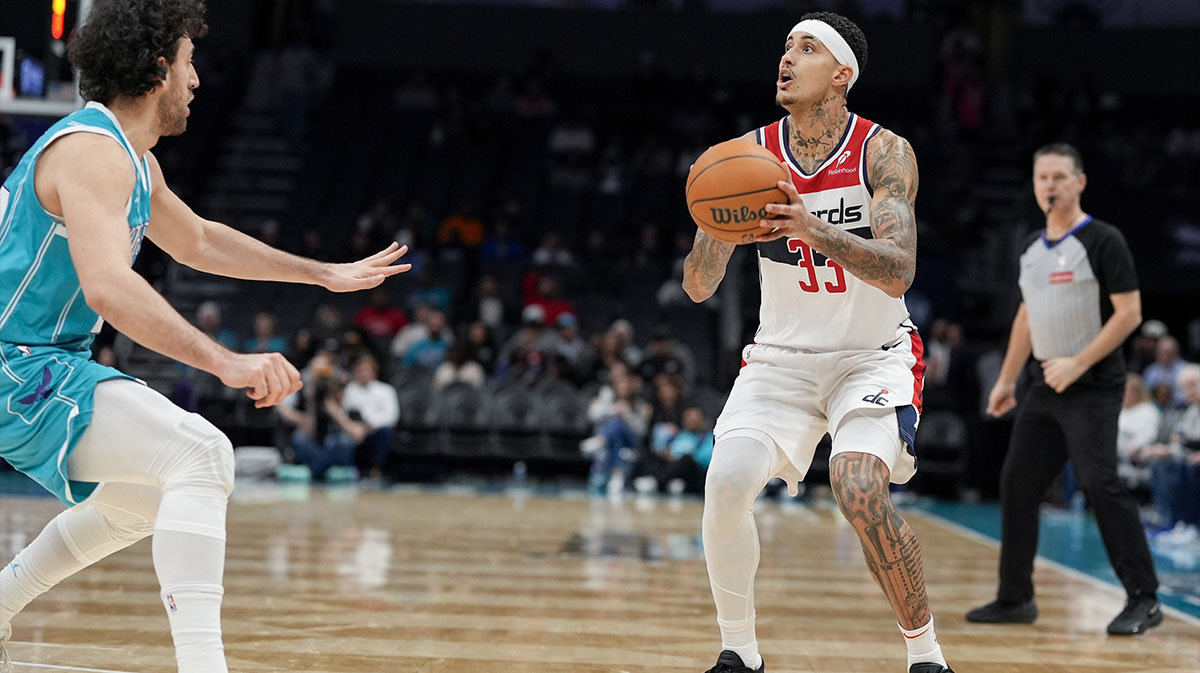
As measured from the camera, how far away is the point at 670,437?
44.0 ft

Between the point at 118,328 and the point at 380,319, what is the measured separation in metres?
13.4

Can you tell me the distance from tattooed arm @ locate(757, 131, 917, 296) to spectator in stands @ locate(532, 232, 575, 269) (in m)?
14.1

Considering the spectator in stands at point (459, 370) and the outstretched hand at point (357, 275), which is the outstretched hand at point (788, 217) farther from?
the spectator in stands at point (459, 370)

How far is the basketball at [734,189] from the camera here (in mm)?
3400

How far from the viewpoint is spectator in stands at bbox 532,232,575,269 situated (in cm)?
1798

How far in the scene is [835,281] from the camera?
392 cm

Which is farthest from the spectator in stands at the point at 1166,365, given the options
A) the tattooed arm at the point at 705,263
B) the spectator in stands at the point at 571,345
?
the tattooed arm at the point at 705,263

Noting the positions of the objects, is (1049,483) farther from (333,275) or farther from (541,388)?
(541,388)

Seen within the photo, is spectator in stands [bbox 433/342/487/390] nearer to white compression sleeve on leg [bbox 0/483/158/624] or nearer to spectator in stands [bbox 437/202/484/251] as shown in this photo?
spectator in stands [bbox 437/202/484/251]

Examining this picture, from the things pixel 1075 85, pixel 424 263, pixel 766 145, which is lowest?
pixel 424 263

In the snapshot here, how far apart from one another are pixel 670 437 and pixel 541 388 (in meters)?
1.98

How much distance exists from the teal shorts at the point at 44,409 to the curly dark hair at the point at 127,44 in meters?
0.68

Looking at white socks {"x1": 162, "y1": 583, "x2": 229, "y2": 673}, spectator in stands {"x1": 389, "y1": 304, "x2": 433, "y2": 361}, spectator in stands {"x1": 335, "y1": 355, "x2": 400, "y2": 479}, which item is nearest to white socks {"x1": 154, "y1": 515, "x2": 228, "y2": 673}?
white socks {"x1": 162, "y1": 583, "x2": 229, "y2": 673}

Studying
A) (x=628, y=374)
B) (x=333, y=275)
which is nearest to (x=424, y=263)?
(x=628, y=374)
